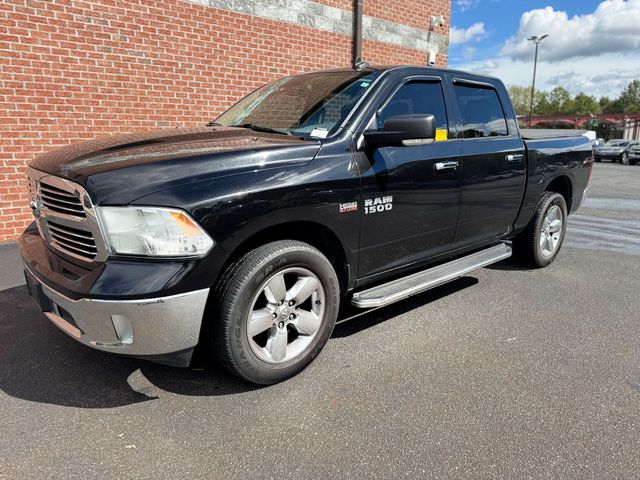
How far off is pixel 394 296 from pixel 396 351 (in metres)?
0.39

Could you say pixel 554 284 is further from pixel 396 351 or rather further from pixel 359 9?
pixel 359 9

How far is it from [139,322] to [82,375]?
0.99m

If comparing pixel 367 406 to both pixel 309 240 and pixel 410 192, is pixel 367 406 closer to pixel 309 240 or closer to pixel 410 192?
pixel 309 240

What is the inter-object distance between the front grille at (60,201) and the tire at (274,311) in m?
0.83

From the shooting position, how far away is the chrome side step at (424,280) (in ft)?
10.4

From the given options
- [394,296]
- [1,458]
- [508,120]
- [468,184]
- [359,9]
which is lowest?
[1,458]

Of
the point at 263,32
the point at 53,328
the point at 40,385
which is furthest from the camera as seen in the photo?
the point at 263,32

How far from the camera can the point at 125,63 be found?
6.42m

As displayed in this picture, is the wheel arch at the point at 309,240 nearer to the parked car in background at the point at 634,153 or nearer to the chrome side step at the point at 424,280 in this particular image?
the chrome side step at the point at 424,280

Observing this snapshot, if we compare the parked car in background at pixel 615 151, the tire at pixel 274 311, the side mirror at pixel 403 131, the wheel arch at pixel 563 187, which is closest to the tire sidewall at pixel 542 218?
the wheel arch at pixel 563 187

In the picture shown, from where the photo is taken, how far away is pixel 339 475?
2109mm

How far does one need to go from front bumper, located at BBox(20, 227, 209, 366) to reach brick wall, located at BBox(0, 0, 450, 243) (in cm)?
425

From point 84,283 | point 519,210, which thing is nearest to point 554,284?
point 519,210

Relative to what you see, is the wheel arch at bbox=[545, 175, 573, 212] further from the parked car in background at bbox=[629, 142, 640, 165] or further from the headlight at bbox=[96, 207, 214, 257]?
the parked car in background at bbox=[629, 142, 640, 165]
